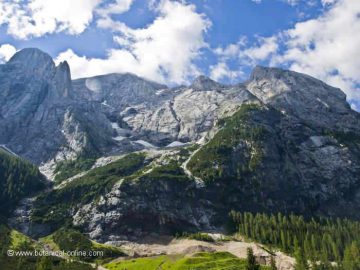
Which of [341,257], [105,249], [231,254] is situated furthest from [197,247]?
[341,257]

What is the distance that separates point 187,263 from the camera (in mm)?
170250

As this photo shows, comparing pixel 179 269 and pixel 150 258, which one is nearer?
pixel 179 269

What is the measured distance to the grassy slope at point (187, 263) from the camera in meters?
165

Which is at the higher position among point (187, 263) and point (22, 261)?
point (22, 261)

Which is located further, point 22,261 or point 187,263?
point 187,263

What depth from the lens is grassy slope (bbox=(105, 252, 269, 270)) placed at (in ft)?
541

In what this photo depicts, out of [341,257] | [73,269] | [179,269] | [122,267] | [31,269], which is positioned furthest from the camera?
[341,257]

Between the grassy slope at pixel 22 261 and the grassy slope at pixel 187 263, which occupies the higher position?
the grassy slope at pixel 22 261

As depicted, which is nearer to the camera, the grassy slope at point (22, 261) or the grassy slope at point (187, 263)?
the grassy slope at point (22, 261)

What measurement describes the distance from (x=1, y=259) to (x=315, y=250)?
118 metres

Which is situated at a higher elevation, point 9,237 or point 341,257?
point 9,237

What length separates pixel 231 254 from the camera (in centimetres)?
19062

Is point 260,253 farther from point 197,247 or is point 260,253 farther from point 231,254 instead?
point 197,247

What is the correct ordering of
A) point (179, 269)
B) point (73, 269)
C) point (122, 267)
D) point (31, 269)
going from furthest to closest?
point (122, 267) → point (179, 269) → point (73, 269) → point (31, 269)
